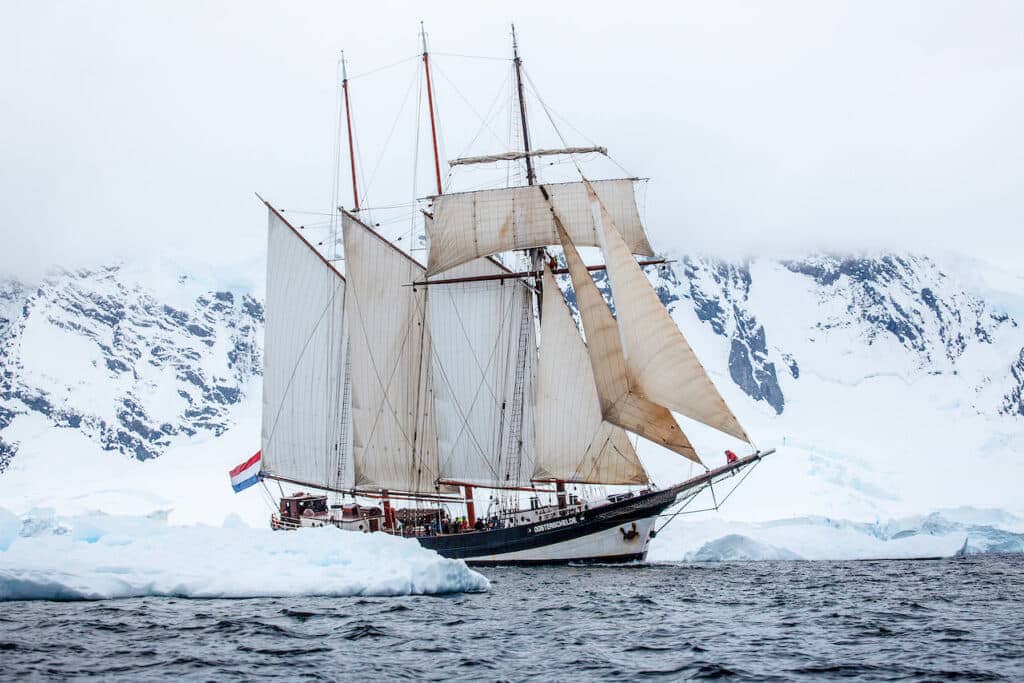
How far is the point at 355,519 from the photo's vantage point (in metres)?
60.4

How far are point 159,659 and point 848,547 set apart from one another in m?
55.8

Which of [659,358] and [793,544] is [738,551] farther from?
[659,358]

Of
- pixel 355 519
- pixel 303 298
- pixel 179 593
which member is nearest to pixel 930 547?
pixel 355 519

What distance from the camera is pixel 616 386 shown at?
49.1 metres

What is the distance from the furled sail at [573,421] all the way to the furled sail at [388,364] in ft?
35.8

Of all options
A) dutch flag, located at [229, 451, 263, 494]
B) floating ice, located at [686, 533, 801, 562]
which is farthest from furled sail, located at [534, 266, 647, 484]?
dutch flag, located at [229, 451, 263, 494]

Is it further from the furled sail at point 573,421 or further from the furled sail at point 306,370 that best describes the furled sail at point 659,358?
the furled sail at point 306,370

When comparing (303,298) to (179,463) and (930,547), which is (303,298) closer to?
(930,547)

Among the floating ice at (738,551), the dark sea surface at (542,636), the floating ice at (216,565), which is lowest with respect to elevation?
the dark sea surface at (542,636)

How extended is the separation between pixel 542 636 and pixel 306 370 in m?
41.2

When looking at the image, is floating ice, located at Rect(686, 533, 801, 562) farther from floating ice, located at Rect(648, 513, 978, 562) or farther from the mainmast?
the mainmast

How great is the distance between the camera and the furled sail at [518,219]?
196 feet

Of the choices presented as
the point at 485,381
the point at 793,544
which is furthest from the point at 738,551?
the point at 485,381

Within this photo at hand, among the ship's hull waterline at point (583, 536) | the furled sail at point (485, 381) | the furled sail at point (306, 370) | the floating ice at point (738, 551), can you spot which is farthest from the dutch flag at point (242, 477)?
the floating ice at point (738, 551)
